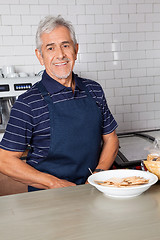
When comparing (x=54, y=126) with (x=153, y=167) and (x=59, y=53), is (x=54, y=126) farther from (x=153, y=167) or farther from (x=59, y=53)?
(x=153, y=167)

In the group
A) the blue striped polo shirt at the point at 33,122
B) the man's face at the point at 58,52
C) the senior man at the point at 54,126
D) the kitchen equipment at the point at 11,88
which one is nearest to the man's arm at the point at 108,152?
the senior man at the point at 54,126

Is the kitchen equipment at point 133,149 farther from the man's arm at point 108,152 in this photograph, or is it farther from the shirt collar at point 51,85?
the shirt collar at point 51,85

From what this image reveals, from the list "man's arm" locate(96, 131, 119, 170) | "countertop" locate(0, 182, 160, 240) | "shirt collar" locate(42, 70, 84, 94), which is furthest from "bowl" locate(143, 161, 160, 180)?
"shirt collar" locate(42, 70, 84, 94)

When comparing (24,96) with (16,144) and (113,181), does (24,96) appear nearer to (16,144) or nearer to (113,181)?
(16,144)

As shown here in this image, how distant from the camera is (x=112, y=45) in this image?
11.4 feet

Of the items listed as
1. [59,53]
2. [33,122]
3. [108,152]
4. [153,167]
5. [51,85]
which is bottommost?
[108,152]

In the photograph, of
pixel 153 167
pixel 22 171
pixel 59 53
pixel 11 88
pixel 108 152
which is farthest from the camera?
pixel 11 88

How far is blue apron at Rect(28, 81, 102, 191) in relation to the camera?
1537 mm

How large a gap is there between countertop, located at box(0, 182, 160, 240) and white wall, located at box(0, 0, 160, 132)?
7.92 ft

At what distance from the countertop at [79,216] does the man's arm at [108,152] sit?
22.3 inches

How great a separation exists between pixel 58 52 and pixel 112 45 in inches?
79.0

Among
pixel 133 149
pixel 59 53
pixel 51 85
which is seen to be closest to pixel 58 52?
pixel 59 53

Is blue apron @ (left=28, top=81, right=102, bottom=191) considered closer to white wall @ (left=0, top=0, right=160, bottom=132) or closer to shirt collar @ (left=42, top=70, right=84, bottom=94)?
shirt collar @ (left=42, top=70, right=84, bottom=94)

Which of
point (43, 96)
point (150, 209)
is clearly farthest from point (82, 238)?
point (43, 96)
